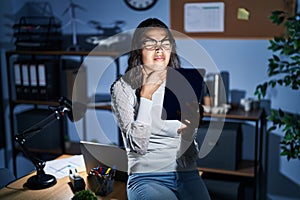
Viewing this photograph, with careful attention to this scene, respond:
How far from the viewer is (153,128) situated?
196 centimetres

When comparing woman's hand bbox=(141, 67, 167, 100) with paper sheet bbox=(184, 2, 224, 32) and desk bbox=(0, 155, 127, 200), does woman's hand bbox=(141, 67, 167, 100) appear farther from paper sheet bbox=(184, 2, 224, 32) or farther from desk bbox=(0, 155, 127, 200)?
paper sheet bbox=(184, 2, 224, 32)

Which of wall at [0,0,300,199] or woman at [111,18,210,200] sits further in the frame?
wall at [0,0,300,199]

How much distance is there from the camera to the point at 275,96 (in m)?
2.95

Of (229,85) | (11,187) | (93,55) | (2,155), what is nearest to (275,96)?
(229,85)

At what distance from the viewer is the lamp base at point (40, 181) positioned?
190 cm

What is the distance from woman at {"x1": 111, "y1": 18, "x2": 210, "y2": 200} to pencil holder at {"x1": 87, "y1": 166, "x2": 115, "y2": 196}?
88 millimetres

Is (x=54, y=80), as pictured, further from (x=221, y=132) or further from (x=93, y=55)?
(x=221, y=132)

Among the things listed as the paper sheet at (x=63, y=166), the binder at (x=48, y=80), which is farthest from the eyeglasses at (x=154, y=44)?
the binder at (x=48, y=80)

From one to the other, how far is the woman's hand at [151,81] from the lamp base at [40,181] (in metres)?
0.59

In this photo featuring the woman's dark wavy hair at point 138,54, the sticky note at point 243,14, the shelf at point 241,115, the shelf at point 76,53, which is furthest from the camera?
the shelf at point 76,53

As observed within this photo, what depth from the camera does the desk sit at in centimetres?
181

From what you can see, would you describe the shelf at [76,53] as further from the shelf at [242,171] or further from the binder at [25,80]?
the shelf at [242,171]

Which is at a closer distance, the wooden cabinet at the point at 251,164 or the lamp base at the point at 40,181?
the lamp base at the point at 40,181

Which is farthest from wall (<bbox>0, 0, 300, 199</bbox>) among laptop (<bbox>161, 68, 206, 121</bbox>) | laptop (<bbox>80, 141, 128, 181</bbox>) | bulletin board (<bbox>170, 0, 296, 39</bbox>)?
laptop (<bbox>80, 141, 128, 181</bbox>)
